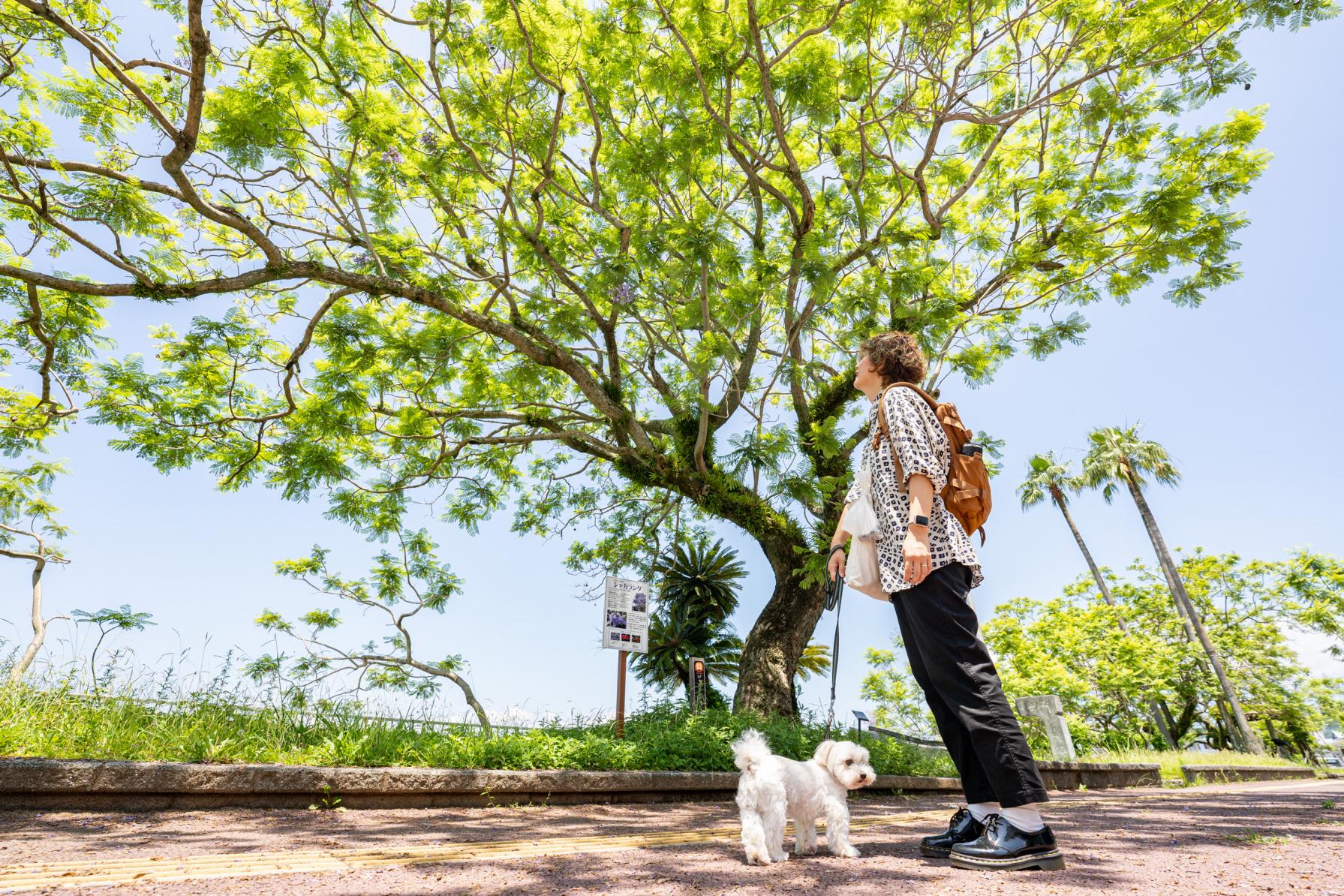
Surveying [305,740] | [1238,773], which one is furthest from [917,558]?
[1238,773]

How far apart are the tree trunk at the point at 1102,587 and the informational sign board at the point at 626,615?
26312 millimetres

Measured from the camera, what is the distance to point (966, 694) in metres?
2.50

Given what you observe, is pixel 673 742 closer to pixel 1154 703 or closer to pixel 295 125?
pixel 295 125

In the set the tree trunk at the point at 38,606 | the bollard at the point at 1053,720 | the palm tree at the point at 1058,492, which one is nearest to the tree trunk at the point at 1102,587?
the palm tree at the point at 1058,492

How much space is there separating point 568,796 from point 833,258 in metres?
6.10

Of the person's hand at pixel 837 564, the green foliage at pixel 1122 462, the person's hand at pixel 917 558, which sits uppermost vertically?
the green foliage at pixel 1122 462

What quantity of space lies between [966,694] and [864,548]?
708mm

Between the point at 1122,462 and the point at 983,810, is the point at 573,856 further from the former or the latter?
the point at 1122,462

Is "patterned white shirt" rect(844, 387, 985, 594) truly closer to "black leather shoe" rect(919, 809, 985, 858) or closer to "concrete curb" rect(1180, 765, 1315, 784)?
"black leather shoe" rect(919, 809, 985, 858)

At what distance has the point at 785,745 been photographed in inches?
282

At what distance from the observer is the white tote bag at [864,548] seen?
115 inches

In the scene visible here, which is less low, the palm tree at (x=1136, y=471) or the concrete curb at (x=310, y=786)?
the palm tree at (x=1136, y=471)

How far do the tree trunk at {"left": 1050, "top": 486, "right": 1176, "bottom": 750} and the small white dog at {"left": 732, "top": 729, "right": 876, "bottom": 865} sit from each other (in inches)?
1138

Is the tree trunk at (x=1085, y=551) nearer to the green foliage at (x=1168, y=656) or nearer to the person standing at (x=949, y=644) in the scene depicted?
the green foliage at (x=1168, y=656)
